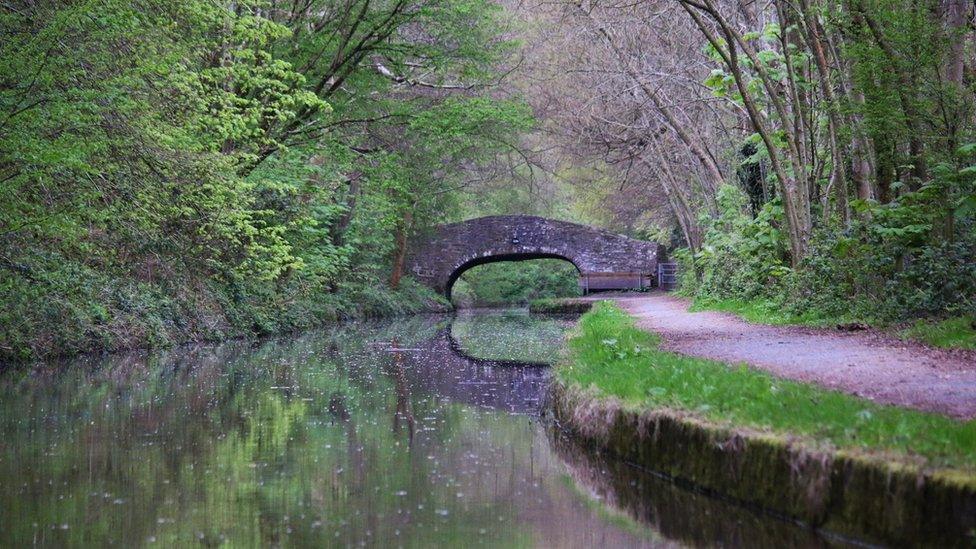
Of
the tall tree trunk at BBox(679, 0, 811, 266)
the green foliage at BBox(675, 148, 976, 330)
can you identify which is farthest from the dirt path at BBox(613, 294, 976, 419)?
the tall tree trunk at BBox(679, 0, 811, 266)

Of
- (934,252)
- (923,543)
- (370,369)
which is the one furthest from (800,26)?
(923,543)

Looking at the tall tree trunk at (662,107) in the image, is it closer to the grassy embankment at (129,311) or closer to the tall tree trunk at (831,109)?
the tall tree trunk at (831,109)

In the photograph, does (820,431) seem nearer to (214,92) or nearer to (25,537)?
(25,537)

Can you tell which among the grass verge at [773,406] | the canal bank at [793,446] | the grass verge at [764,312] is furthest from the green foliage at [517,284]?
the canal bank at [793,446]

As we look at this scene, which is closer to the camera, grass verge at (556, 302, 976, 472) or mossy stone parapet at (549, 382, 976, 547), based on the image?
mossy stone parapet at (549, 382, 976, 547)

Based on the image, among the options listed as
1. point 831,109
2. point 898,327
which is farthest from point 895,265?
point 831,109

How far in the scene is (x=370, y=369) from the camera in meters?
13.3

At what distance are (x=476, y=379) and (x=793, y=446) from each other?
7.49 m

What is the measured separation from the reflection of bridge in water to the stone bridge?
23935 millimetres

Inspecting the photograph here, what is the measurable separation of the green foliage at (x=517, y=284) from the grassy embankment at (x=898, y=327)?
32.9 metres

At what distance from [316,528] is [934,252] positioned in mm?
8230

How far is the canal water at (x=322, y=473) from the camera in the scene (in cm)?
486

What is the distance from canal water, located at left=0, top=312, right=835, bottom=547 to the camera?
486 centimetres

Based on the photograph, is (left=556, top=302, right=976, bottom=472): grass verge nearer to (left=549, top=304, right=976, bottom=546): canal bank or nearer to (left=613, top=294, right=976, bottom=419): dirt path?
(left=549, top=304, right=976, bottom=546): canal bank
